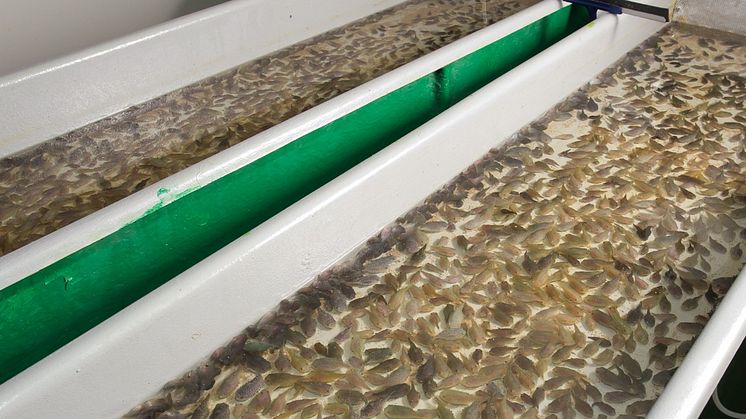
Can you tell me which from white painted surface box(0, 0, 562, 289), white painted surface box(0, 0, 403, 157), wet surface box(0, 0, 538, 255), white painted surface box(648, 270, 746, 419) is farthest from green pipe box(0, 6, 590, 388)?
white painted surface box(648, 270, 746, 419)

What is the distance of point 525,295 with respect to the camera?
4.23 feet

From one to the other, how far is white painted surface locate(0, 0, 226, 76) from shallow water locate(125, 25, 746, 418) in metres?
1.33

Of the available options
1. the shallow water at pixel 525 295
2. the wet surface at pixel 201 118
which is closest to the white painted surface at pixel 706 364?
the shallow water at pixel 525 295

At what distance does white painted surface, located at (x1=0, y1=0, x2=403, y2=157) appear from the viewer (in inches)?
66.4

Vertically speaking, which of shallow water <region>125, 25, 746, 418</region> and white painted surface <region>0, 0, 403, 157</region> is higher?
white painted surface <region>0, 0, 403, 157</region>

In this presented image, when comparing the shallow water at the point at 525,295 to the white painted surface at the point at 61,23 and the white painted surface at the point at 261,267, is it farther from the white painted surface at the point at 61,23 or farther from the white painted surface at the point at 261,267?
the white painted surface at the point at 61,23

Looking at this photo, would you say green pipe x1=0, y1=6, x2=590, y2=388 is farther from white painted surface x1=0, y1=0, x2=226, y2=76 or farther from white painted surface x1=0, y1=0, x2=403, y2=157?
white painted surface x1=0, y1=0, x2=226, y2=76

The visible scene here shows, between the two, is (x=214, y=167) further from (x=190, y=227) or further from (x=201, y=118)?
(x=201, y=118)

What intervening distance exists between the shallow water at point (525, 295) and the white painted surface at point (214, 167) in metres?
0.26

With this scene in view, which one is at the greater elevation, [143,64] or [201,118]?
[143,64]

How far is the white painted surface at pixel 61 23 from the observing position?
2.26m

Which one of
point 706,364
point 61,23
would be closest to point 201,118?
point 61,23

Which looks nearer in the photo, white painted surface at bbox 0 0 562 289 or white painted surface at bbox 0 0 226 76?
white painted surface at bbox 0 0 562 289

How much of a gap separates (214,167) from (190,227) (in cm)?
12
